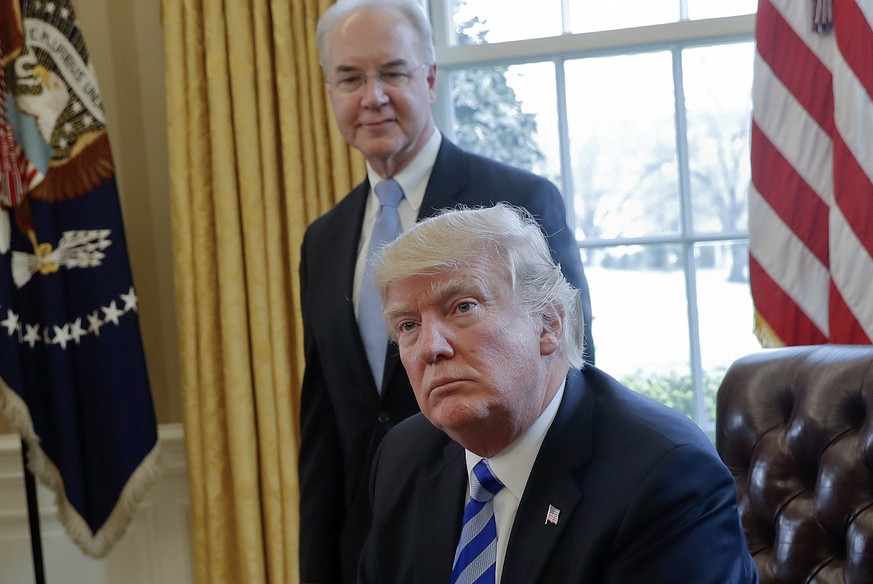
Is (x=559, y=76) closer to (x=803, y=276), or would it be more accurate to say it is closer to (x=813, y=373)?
→ (x=803, y=276)

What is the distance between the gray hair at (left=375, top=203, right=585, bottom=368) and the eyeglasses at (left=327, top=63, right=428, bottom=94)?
0.77 metres

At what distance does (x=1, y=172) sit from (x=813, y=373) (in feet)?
8.10


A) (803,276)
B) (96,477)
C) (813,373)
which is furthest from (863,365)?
(96,477)

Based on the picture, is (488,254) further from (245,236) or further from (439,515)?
(245,236)

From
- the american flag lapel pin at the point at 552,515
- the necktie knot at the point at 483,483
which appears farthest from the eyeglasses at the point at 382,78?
the american flag lapel pin at the point at 552,515

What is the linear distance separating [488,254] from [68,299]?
231cm

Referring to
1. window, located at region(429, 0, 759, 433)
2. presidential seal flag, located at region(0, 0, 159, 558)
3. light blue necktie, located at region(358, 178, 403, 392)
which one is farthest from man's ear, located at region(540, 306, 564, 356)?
presidential seal flag, located at region(0, 0, 159, 558)

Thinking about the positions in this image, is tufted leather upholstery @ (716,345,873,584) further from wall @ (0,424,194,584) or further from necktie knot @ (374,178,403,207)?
wall @ (0,424,194,584)

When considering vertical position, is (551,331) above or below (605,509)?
above

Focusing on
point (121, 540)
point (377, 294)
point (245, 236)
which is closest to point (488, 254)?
point (377, 294)

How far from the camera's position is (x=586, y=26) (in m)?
3.50

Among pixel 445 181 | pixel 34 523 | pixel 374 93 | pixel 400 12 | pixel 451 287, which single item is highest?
pixel 400 12

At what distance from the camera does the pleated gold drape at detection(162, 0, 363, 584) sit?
3.37 metres

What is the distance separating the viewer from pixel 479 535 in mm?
1586
